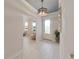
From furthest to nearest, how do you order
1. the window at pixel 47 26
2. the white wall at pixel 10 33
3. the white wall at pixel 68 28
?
the window at pixel 47 26 < the white wall at pixel 10 33 < the white wall at pixel 68 28

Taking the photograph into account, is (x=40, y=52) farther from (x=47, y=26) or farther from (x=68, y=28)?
(x=47, y=26)

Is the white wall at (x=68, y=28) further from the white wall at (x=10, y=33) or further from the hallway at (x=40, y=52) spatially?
the hallway at (x=40, y=52)

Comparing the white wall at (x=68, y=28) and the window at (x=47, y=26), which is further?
the window at (x=47, y=26)

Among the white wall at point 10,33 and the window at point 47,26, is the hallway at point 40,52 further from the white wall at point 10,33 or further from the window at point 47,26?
the window at point 47,26

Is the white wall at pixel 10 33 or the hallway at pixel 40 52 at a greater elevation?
the white wall at pixel 10 33

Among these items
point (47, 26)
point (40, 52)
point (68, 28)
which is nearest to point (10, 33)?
point (68, 28)

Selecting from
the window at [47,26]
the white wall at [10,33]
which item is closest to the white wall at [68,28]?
the white wall at [10,33]

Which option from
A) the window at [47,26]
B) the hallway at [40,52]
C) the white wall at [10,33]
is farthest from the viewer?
the window at [47,26]

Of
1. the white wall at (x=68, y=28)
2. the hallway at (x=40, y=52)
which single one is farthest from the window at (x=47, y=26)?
the white wall at (x=68, y=28)

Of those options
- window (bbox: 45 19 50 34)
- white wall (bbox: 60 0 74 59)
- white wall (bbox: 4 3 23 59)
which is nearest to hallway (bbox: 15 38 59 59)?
white wall (bbox: 4 3 23 59)

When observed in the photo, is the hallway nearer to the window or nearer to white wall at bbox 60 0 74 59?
white wall at bbox 60 0 74 59
